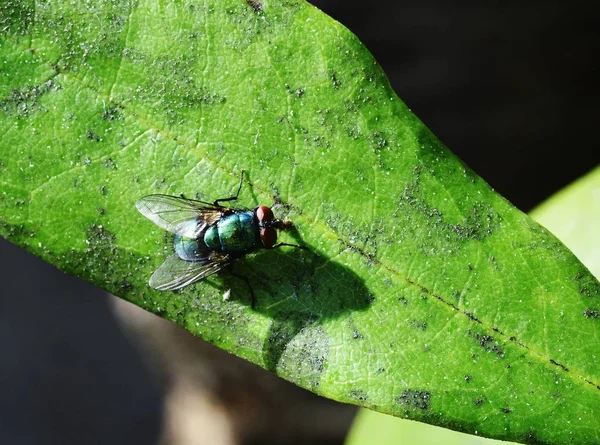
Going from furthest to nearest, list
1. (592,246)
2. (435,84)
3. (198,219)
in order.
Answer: (435,84) < (592,246) < (198,219)

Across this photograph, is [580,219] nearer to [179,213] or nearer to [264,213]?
[264,213]

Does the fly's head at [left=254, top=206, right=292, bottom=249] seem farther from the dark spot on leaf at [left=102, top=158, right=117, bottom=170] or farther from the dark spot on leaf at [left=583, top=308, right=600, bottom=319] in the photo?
the dark spot on leaf at [left=583, top=308, right=600, bottom=319]

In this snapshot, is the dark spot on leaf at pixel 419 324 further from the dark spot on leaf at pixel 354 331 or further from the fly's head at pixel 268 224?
the fly's head at pixel 268 224

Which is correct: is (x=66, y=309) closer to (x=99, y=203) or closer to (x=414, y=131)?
(x=99, y=203)

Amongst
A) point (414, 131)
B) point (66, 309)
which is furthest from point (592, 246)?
point (66, 309)

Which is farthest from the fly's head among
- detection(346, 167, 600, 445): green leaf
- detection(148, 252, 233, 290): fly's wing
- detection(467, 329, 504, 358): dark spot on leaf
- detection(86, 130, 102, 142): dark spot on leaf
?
detection(346, 167, 600, 445): green leaf

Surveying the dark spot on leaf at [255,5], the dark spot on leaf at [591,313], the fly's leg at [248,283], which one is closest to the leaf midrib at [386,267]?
the dark spot on leaf at [591,313]

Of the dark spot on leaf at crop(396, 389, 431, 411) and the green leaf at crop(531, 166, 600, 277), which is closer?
the dark spot on leaf at crop(396, 389, 431, 411)
